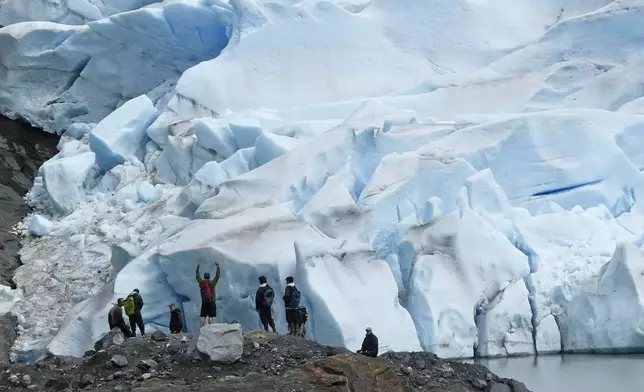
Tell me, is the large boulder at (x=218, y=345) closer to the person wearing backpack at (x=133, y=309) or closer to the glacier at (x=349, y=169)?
the person wearing backpack at (x=133, y=309)

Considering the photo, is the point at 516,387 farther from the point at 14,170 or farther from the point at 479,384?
the point at 14,170

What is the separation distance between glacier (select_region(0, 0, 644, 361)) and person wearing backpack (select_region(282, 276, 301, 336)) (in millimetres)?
791

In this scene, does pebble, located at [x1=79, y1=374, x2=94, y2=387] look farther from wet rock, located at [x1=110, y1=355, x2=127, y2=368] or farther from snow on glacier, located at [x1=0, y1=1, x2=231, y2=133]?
snow on glacier, located at [x1=0, y1=1, x2=231, y2=133]

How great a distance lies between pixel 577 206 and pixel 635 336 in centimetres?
204

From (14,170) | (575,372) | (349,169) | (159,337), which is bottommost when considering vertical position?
(575,372)

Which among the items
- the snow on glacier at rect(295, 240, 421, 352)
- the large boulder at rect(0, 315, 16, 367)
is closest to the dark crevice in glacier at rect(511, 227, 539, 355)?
the snow on glacier at rect(295, 240, 421, 352)

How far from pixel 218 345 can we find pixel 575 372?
400cm

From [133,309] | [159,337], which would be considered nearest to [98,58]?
[133,309]

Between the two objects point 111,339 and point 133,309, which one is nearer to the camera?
point 111,339

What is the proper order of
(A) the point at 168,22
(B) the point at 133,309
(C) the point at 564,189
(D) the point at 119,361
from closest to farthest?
(D) the point at 119,361 < (B) the point at 133,309 < (C) the point at 564,189 < (A) the point at 168,22

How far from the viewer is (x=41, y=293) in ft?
38.3

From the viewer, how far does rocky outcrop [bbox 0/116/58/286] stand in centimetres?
1285

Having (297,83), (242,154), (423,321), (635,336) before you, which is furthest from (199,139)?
(635,336)

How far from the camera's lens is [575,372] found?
30.0 feet
